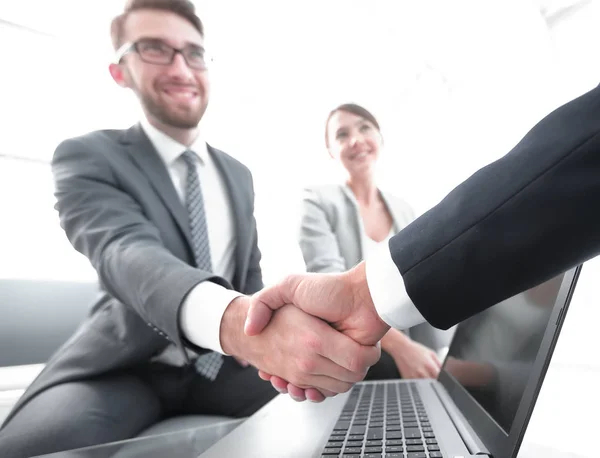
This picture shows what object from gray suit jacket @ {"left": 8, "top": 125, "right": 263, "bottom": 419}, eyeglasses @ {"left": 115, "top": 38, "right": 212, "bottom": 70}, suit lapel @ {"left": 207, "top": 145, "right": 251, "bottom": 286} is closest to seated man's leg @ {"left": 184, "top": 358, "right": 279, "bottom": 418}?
gray suit jacket @ {"left": 8, "top": 125, "right": 263, "bottom": 419}

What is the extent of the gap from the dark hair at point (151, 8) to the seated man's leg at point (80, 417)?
3.37ft

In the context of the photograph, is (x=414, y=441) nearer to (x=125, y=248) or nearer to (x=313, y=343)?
(x=313, y=343)

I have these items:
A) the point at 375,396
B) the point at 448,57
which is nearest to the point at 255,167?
the point at 448,57

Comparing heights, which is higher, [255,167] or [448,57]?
[448,57]

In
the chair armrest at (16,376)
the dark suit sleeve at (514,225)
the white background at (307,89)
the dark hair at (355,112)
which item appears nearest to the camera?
the dark suit sleeve at (514,225)

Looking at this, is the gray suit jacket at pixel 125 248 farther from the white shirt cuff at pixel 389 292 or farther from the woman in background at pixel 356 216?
the woman in background at pixel 356 216

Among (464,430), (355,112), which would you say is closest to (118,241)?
(464,430)

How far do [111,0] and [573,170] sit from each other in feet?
5.60

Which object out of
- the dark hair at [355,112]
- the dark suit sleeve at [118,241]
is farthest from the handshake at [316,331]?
the dark hair at [355,112]

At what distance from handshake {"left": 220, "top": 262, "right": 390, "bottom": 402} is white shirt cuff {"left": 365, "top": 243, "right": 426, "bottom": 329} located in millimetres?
32

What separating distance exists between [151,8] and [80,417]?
1144 millimetres

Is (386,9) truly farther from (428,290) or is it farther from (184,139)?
(428,290)

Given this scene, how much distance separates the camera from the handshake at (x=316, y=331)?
20.6 inches

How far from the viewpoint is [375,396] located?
67 cm
